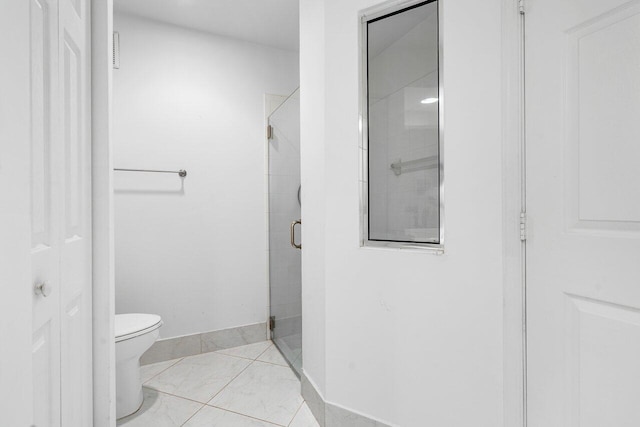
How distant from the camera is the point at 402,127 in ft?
4.61

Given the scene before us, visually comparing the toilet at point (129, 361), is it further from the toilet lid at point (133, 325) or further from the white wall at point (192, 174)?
the white wall at point (192, 174)

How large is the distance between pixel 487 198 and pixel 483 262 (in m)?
0.23

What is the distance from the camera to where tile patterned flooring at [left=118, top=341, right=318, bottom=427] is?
1.71m

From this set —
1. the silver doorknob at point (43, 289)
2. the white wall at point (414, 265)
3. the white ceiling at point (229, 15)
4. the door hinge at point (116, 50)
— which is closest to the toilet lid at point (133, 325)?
the white wall at point (414, 265)

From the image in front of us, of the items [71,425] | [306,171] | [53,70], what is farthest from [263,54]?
[71,425]

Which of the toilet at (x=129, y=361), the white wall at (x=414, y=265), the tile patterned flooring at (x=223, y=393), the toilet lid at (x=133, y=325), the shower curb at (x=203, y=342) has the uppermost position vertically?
the white wall at (x=414, y=265)

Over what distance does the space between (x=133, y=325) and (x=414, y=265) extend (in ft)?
5.16

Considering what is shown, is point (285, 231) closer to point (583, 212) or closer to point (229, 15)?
point (229, 15)

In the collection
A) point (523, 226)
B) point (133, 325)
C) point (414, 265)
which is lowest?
point (133, 325)

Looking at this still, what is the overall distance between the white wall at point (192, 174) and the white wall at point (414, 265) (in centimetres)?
108

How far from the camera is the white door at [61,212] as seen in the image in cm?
80

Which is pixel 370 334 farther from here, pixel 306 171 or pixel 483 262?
pixel 306 171

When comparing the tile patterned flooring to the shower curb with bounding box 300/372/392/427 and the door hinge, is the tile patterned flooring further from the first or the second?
the door hinge

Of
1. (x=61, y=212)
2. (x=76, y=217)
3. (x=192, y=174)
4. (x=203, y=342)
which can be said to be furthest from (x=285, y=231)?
(x=61, y=212)
